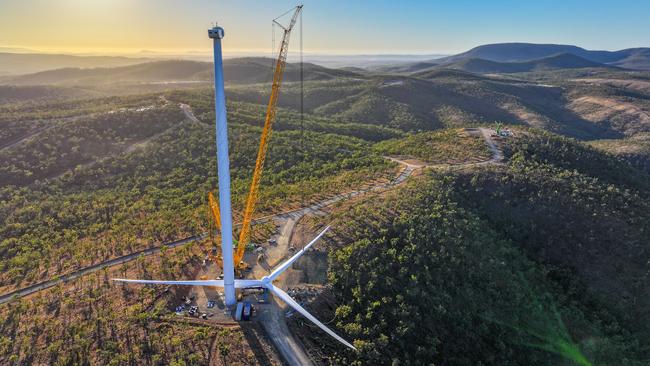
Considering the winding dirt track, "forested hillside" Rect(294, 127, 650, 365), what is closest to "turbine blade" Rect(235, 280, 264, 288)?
the winding dirt track

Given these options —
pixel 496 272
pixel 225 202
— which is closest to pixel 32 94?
pixel 225 202

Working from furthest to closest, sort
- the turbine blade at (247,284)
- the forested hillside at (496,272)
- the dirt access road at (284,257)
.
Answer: the forested hillside at (496,272) → the turbine blade at (247,284) → the dirt access road at (284,257)

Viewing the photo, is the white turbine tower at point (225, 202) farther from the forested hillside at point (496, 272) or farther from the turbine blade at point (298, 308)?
the forested hillside at point (496, 272)

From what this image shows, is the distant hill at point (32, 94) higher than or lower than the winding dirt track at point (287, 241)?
higher

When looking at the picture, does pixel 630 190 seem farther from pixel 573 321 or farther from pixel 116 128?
pixel 116 128

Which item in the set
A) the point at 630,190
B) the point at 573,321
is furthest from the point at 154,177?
the point at 630,190

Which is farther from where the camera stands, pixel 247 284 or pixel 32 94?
pixel 32 94

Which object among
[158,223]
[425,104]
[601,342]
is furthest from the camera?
[425,104]

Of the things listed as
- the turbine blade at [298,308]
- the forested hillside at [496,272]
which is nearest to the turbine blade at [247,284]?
the turbine blade at [298,308]

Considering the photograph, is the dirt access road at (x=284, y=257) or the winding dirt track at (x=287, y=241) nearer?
the dirt access road at (x=284, y=257)

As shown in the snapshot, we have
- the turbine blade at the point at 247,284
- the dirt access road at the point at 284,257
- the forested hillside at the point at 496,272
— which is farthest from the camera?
the forested hillside at the point at 496,272

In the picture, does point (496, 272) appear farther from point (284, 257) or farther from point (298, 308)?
point (298, 308)
